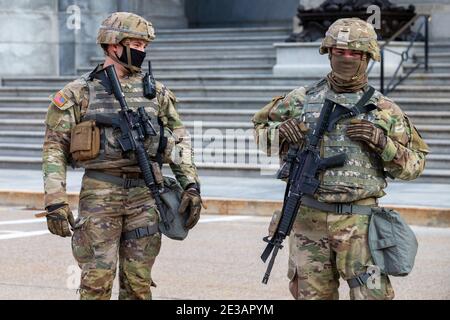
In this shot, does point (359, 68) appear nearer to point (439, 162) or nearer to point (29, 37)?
point (439, 162)

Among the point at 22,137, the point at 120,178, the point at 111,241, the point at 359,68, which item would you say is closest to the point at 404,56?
the point at 22,137

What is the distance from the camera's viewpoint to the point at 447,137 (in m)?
18.5

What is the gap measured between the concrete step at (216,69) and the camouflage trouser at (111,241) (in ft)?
49.0

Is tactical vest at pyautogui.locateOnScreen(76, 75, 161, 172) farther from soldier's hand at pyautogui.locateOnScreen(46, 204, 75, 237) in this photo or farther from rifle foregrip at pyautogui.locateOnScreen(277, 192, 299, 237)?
rifle foregrip at pyautogui.locateOnScreen(277, 192, 299, 237)

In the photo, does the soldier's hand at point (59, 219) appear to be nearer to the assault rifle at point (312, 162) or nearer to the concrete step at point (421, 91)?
the assault rifle at point (312, 162)

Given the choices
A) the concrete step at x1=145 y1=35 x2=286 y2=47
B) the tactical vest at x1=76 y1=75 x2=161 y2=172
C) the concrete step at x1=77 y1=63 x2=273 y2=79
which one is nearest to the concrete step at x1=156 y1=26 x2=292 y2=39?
the concrete step at x1=145 y1=35 x2=286 y2=47

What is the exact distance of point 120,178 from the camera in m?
7.07

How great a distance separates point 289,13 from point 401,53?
21.1ft

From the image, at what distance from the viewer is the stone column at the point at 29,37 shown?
23719 mm

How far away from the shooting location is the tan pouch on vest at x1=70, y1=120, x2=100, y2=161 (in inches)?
273

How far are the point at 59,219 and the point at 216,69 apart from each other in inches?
624

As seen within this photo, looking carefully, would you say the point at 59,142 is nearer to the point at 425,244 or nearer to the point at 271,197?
the point at 425,244
